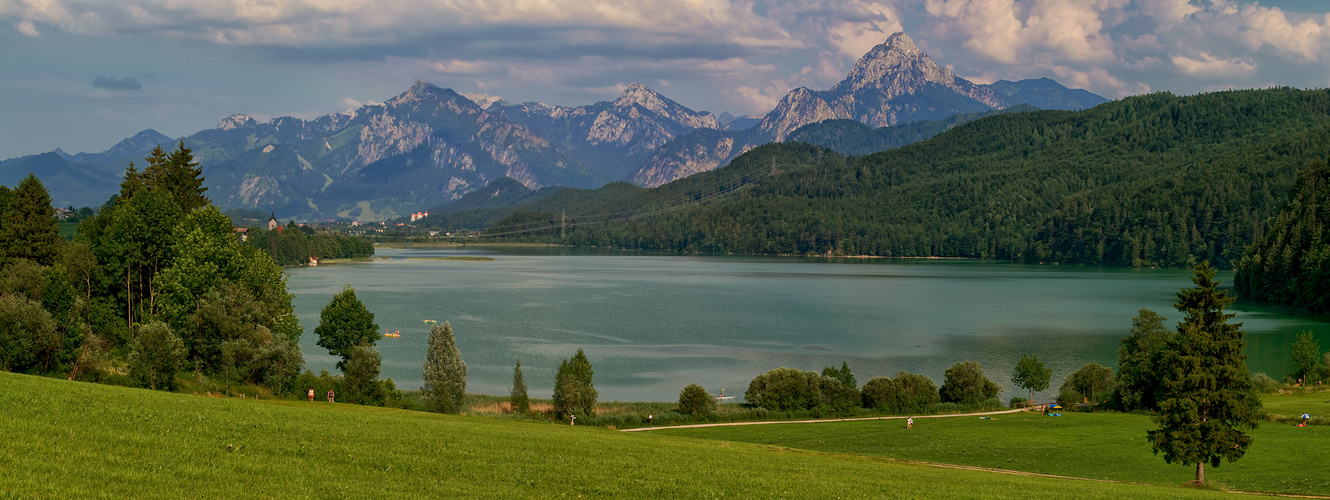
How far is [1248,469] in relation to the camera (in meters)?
32.5

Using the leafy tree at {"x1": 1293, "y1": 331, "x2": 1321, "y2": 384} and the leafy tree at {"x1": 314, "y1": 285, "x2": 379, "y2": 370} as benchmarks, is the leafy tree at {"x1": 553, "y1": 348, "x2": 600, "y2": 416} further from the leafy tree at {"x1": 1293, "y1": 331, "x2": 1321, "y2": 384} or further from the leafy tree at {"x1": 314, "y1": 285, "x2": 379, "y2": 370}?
the leafy tree at {"x1": 1293, "y1": 331, "x2": 1321, "y2": 384}

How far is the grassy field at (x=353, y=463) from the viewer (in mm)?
15836

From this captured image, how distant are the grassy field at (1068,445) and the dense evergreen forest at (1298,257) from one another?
66335 millimetres

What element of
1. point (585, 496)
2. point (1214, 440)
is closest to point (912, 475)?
point (1214, 440)

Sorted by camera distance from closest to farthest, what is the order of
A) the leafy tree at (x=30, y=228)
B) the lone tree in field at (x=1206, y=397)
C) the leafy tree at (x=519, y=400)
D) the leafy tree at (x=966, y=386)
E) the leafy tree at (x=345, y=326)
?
the lone tree in field at (x=1206, y=397) → the leafy tree at (x=519, y=400) → the leafy tree at (x=966, y=386) → the leafy tree at (x=345, y=326) → the leafy tree at (x=30, y=228)

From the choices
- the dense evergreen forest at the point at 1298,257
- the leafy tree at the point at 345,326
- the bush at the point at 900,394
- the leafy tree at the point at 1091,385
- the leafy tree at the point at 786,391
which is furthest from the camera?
the dense evergreen forest at the point at 1298,257

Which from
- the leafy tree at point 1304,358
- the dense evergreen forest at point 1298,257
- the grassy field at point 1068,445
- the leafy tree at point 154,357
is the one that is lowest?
the grassy field at point 1068,445

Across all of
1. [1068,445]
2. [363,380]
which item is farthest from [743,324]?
[1068,445]

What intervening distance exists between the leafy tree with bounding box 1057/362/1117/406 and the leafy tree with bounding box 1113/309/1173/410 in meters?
1.99

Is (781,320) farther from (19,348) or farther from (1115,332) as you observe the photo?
(19,348)

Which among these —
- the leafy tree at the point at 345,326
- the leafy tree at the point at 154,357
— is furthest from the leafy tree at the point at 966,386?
the leafy tree at the point at 154,357

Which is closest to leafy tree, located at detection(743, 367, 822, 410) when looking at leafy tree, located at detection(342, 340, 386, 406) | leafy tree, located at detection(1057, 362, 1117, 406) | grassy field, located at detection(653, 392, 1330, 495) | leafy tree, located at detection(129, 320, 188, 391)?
grassy field, located at detection(653, 392, 1330, 495)

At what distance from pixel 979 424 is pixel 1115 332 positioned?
159 feet

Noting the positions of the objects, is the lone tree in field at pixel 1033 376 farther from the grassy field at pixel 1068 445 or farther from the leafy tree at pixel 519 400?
the leafy tree at pixel 519 400
